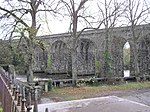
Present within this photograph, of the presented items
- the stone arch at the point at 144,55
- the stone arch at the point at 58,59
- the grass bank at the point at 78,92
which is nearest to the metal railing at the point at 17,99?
the grass bank at the point at 78,92

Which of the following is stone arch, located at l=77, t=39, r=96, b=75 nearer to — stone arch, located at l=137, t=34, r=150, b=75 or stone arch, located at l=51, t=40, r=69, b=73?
stone arch, located at l=51, t=40, r=69, b=73

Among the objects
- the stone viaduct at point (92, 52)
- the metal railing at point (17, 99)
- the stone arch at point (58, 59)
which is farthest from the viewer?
the stone arch at point (58, 59)

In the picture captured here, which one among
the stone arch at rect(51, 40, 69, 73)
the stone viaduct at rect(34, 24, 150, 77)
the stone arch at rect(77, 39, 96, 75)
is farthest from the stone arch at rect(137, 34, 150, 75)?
the stone arch at rect(51, 40, 69, 73)

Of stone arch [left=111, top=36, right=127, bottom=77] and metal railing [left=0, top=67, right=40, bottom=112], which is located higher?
stone arch [left=111, top=36, right=127, bottom=77]

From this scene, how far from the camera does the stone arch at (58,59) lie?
118 feet

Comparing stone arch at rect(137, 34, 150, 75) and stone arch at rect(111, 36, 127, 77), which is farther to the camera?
stone arch at rect(137, 34, 150, 75)

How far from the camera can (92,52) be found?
3434 centimetres

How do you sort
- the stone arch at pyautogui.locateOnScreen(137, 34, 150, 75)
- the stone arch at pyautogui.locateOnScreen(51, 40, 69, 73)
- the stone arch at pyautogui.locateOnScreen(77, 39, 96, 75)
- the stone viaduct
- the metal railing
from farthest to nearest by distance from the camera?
1. the stone arch at pyautogui.locateOnScreen(51, 40, 69, 73)
2. the stone arch at pyautogui.locateOnScreen(77, 39, 96, 75)
3. the stone arch at pyautogui.locateOnScreen(137, 34, 150, 75)
4. the stone viaduct
5. the metal railing

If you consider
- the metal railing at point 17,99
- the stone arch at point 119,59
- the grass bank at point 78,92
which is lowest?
the grass bank at point 78,92

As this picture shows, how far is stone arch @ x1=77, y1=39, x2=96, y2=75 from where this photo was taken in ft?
110

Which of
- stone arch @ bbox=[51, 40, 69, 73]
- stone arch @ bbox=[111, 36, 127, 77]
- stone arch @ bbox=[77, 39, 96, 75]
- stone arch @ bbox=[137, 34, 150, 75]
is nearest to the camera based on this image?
stone arch @ bbox=[111, 36, 127, 77]

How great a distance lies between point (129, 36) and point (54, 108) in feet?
72.4

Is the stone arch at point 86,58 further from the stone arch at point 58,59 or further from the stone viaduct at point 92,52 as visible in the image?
the stone arch at point 58,59

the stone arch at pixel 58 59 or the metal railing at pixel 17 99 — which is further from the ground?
the stone arch at pixel 58 59
